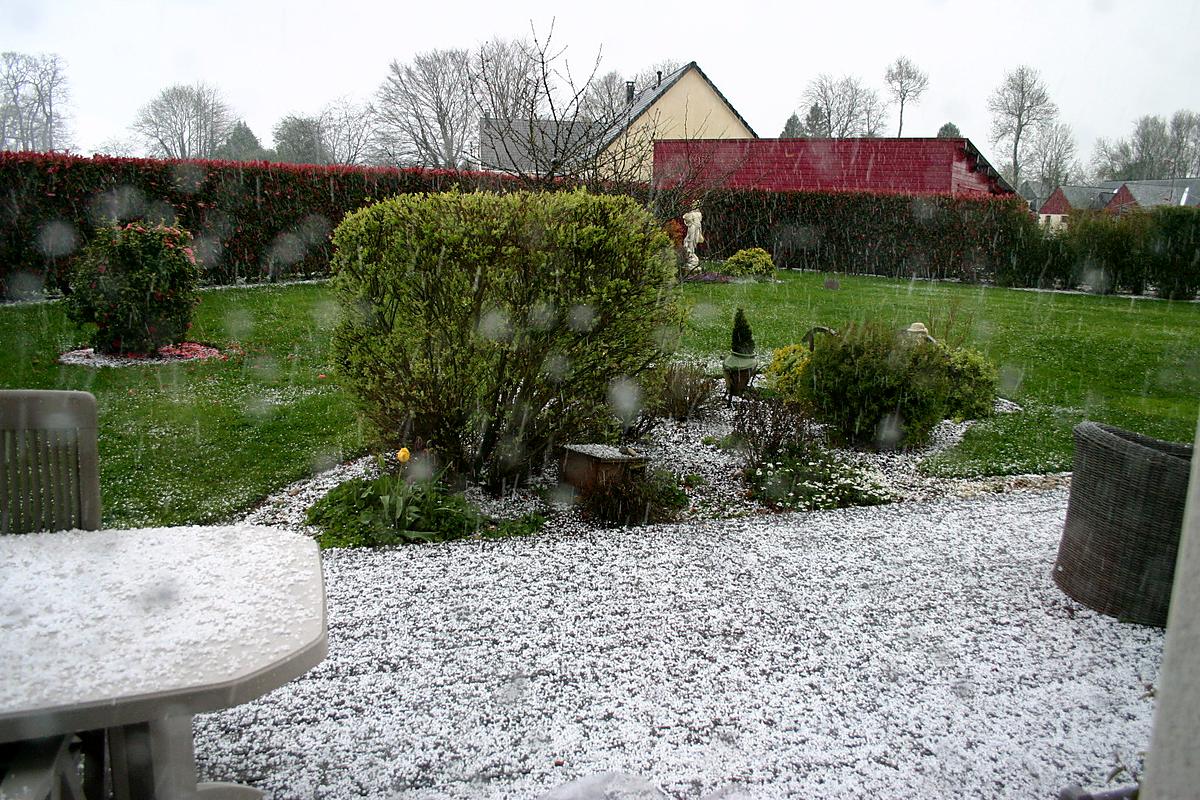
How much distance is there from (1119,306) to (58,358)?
16.5 metres

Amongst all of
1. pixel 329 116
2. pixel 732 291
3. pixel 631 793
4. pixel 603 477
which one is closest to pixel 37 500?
pixel 631 793

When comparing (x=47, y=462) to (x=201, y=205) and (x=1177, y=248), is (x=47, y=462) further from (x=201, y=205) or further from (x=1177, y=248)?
(x=1177, y=248)

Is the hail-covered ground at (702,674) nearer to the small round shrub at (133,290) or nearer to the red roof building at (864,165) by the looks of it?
the small round shrub at (133,290)

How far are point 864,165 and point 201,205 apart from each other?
16449mm

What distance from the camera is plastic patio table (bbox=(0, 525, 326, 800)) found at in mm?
1522

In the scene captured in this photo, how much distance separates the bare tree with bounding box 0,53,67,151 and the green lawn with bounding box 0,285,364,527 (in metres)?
18.1

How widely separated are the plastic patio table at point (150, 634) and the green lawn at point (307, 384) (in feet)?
8.19

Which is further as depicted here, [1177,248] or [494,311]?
[1177,248]

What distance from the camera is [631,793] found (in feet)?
7.47

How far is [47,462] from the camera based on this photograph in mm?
2369

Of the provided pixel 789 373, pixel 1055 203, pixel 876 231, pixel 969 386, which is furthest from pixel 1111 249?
pixel 1055 203

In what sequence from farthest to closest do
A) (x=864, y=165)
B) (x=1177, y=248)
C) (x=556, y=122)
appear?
(x=864, y=165) → (x=1177, y=248) → (x=556, y=122)

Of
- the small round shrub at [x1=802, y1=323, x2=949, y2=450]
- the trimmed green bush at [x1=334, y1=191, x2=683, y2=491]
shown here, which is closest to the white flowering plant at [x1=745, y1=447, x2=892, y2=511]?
the small round shrub at [x1=802, y1=323, x2=949, y2=450]

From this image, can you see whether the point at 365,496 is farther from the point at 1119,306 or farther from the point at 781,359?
the point at 1119,306
